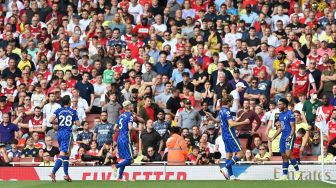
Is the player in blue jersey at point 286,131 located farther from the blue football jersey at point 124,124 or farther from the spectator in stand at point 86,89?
the spectator in stand at point 86,89


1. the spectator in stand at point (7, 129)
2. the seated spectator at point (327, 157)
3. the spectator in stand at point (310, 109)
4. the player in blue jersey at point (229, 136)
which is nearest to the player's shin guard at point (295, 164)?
the player in blue jersey at point (229, 136)

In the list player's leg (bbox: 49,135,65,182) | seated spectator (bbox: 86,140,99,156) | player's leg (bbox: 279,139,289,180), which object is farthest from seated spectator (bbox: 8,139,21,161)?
player's leg (bbox: 279,139,289,180)

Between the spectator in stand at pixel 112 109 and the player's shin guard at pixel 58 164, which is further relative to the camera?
the spectator in stand at pixel 112 109

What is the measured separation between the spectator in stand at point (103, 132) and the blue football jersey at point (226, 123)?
186 inches

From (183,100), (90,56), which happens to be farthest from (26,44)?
(183,100)

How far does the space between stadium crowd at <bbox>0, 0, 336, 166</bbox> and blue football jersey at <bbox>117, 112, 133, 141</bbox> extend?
8.95 ft

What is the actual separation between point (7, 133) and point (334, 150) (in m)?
9.32

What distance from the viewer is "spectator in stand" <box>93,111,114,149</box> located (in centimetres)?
2972

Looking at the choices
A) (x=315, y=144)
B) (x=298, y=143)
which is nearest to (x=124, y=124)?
(x=298, y=143)

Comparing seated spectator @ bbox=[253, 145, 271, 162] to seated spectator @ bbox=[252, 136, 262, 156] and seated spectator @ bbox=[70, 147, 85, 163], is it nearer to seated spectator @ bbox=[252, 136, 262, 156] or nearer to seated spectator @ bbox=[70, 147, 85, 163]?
seated spectator @ bbox=[252, 136, 262, 156]

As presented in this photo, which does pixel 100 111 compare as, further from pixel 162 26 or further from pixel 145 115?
pixel 162 26

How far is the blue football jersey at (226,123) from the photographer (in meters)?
25.7

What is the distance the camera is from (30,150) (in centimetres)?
3014

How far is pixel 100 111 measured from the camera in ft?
104
